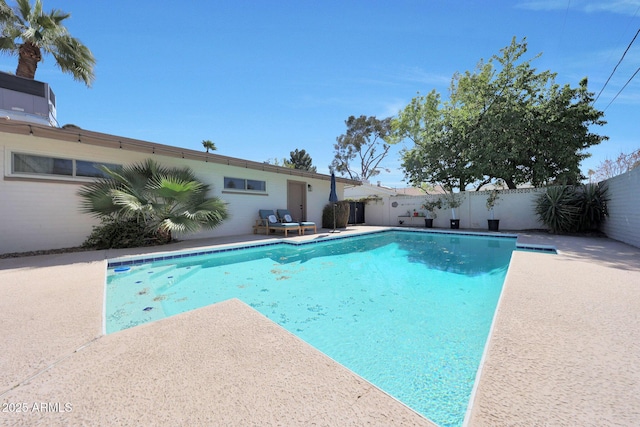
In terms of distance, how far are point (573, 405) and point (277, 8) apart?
9748mm

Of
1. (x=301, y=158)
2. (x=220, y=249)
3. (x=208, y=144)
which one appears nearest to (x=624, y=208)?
(x=220, y=249)

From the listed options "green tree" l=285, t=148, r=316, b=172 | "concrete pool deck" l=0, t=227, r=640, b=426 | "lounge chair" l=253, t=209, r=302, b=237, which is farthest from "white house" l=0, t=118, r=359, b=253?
"green tree" l=285, t=148, r=316, b=172

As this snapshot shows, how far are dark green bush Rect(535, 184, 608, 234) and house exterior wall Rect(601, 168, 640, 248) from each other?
0.38 metres

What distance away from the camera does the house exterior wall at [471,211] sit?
37.2ft

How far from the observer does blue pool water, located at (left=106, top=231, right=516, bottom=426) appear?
2.16 m

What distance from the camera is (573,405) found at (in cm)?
128

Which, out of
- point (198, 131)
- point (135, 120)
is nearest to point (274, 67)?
→ point (198, 131)

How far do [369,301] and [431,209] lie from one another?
11.0m

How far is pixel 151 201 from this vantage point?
21.4 feet

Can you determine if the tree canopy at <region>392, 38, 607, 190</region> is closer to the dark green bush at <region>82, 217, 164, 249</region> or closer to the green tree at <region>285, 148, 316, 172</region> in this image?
the dark green bush at <region>82, 217, 164, 249</region>

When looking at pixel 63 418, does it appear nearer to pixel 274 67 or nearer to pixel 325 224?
pixel 274 67

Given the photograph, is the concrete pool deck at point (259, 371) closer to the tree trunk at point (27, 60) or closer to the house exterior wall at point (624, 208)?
the house exterior wall at point (624, 208)

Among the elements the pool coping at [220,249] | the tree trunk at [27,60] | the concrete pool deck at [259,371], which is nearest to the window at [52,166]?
the pool coping at [220,249]

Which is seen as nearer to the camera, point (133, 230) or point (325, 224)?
point (133, 230)
